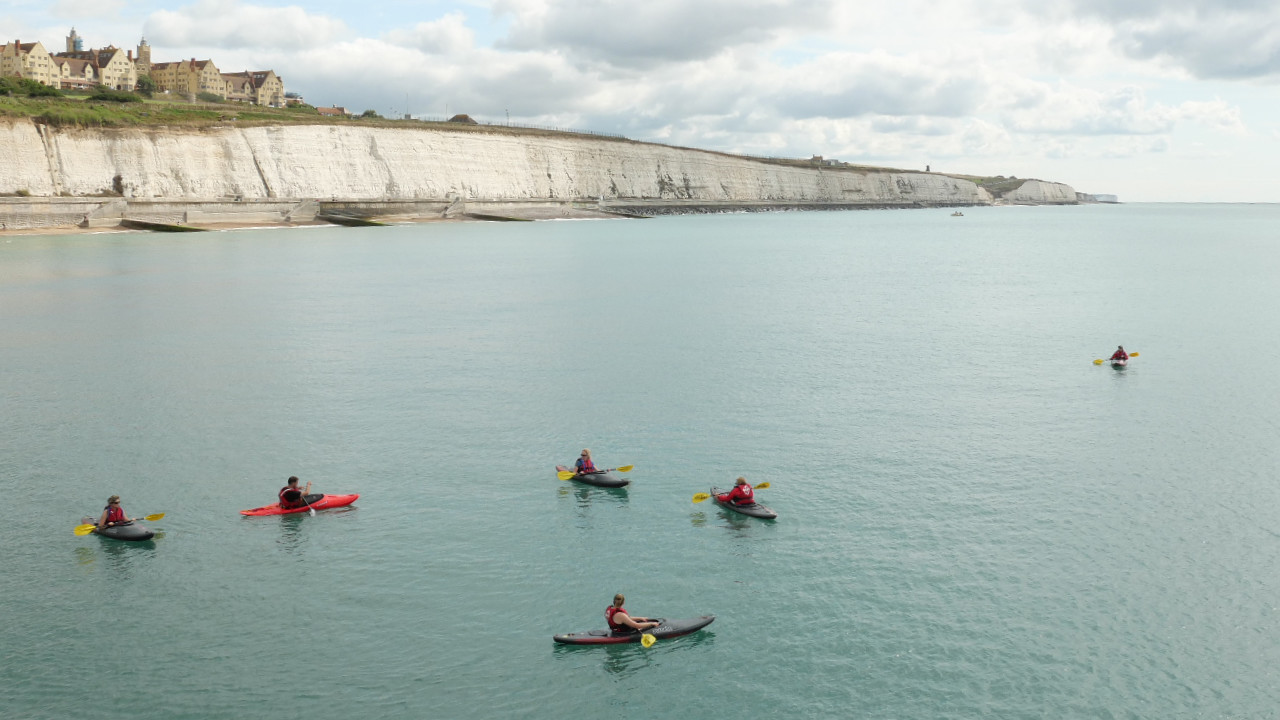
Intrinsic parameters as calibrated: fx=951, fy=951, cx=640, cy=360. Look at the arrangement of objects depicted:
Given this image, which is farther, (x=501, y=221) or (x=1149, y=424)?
(x=501, y=221)

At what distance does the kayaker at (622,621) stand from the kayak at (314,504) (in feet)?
29.0

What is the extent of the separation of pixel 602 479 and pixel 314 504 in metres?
6.90

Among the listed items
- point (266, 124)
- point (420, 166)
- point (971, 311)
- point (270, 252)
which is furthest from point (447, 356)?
point (420, 166)

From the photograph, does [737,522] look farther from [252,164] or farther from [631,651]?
[252,164]

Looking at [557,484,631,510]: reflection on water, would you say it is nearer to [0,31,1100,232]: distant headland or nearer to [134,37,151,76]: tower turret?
[0,31,1100,232]: distant headland

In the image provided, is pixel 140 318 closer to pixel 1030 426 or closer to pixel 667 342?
pixel 667 342

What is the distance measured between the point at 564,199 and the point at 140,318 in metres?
123

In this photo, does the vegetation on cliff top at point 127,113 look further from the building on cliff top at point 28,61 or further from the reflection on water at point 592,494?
the reflection on water at point 592,494

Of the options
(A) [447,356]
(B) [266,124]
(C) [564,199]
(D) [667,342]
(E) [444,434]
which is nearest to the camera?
(E) [444,434]

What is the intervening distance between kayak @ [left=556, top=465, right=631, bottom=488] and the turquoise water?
0.29 m

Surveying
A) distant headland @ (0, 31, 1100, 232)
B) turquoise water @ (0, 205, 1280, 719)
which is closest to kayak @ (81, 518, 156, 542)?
turquoise water @ (0, 205, 1280, 719)

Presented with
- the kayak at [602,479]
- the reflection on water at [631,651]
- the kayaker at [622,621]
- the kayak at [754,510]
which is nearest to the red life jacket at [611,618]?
the kayaker at [622,621]

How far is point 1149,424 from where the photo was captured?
30.7m

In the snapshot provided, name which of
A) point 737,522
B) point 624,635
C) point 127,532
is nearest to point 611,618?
point 624,635
